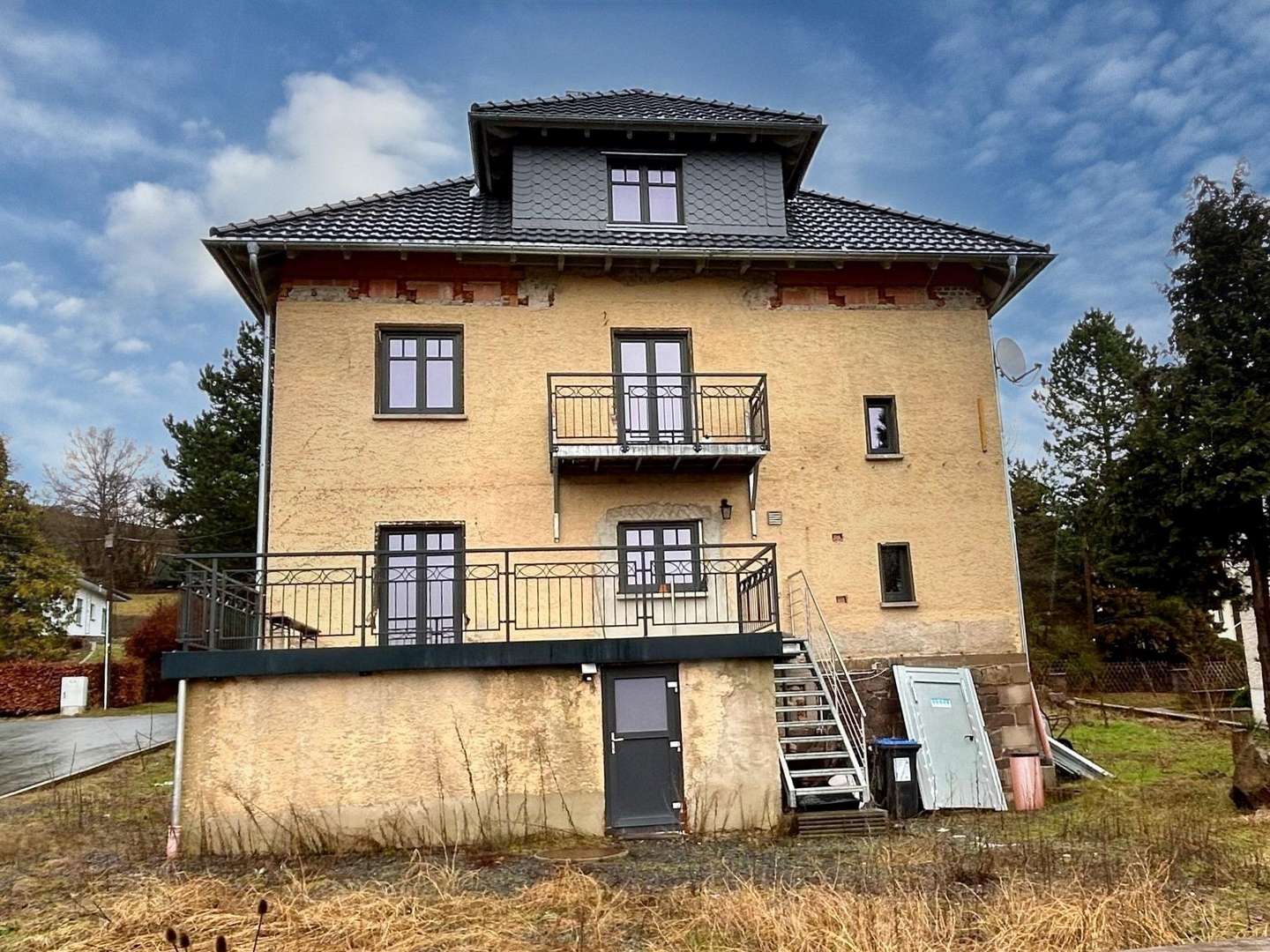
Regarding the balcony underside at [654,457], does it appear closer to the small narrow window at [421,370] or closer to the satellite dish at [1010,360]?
the small narrow window at [421,370]

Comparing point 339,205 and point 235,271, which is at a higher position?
point 339,205

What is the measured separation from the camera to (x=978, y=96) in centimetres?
1563

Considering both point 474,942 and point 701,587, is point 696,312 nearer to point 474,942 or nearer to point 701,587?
point 701,587

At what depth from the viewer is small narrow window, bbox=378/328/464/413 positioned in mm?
14898

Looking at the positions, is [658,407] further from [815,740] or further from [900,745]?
[900,745]

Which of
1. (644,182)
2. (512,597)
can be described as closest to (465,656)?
(512,597)

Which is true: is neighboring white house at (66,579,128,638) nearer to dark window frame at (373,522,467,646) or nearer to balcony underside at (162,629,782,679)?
dark window frame at (373,522,467,646)

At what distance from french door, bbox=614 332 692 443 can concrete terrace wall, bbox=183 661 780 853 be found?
4372 millimetres

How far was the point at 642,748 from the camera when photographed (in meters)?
11.8

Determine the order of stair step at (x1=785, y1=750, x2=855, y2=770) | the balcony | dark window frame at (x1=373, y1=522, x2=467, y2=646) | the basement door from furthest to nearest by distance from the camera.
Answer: the balcony < dark window frame at (x1=373, y1=522, x2=467, y2=646) < the basement door < stair step at (x1=785, y1=750, x2=855, y2=770)

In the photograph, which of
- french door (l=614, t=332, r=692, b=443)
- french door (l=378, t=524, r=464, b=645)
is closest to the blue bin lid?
french door (l=614, t=332, r=692, b=443)

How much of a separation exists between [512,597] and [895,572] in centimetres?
580

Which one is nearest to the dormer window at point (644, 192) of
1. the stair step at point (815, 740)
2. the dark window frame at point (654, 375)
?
the dark window frame at point (654, 375)

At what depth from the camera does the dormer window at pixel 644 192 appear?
16.4 metres
